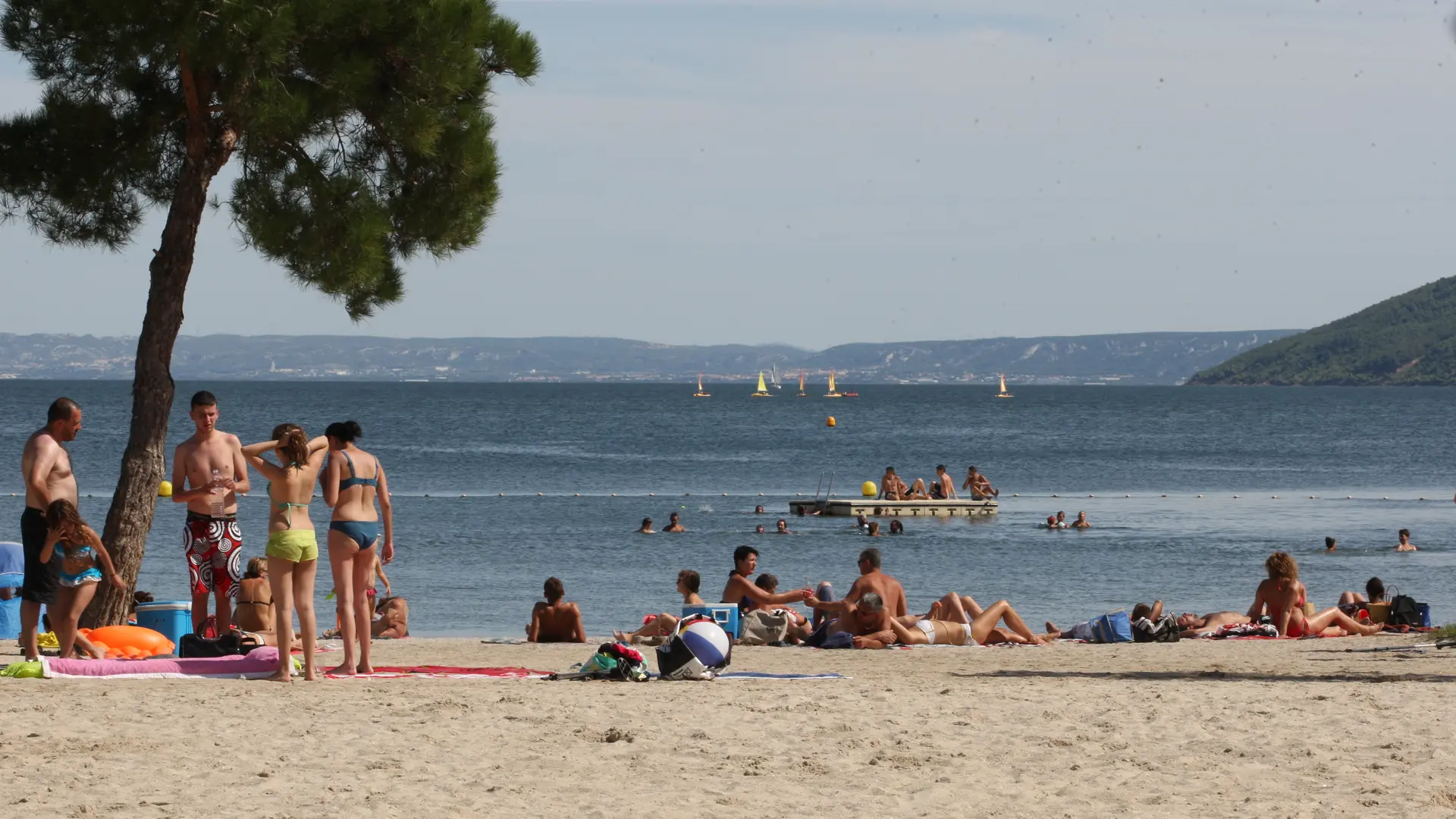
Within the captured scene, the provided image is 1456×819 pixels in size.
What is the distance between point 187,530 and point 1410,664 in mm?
8122

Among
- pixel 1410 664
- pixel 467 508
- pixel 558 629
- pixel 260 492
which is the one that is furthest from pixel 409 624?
pixel 260 492

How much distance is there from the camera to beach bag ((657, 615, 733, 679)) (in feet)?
31.3

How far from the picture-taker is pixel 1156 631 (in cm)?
1389

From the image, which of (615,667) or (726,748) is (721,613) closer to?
(615,667)

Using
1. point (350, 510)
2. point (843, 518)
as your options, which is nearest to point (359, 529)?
point (350, 510)

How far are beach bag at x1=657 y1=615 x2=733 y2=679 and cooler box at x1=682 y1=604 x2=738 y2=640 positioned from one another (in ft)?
8.81

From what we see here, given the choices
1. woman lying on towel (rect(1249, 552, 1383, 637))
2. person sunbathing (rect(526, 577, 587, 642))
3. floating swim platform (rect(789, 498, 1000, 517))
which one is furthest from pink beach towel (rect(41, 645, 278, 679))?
floating swim platform (rect(789, 498, 1000, 517))

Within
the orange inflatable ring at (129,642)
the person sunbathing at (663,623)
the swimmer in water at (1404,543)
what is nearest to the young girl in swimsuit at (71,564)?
the orange inflatable ring at (129,642)

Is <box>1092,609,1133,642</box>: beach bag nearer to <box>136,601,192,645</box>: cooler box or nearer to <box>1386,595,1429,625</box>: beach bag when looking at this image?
<box>1386,595,1429,625</box>: beach bag

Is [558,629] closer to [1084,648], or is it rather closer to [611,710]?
[1084,648]

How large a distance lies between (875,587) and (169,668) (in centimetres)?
589

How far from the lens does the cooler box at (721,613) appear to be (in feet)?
42.3

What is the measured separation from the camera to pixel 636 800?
21.0ft

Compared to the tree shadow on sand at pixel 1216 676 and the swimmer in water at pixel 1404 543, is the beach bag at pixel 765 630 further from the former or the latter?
the swimmer in water at pixel 1404 543
